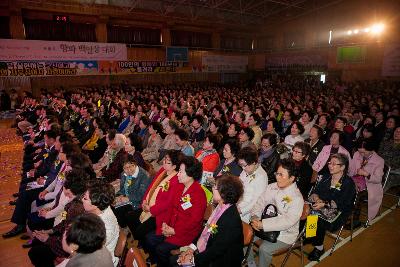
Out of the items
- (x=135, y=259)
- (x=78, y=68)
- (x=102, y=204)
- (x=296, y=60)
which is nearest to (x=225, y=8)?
(x=296, y=60)

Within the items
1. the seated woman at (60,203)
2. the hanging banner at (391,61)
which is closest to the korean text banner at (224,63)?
the hanging banner at (391,61)

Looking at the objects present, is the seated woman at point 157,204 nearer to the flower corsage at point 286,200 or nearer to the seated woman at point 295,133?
the flower corsage at point 286,200

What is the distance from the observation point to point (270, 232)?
2.81 metres

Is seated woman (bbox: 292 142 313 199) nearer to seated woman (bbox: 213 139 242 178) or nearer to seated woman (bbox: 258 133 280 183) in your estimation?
seated woman (bbox: 258 133 280 183)

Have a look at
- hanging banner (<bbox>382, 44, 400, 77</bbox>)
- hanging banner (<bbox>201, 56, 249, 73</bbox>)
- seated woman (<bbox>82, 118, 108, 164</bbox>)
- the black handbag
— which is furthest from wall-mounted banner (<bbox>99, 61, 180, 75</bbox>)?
the black handbag

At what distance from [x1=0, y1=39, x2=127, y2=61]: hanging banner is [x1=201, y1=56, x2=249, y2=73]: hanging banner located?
617cm

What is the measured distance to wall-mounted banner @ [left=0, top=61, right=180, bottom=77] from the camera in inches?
524

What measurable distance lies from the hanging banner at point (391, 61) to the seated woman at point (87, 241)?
17771 millimetres

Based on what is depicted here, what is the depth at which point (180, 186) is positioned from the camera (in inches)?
125

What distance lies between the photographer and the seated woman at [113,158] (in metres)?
4.48

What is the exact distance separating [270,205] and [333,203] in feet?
2.96

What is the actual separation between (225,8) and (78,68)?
11.3 meters

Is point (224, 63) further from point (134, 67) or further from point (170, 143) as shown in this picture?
point (170, 143)

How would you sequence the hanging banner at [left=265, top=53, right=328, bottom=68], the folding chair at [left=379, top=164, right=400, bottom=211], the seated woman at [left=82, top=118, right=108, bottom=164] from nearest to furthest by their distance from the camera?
1. the folding chair at [left=379, top=164, right=400, bottom=211]
2. the seated woman at [left=82, top=118, right=108, bottom=164]
3. the hanging banner at [left=265, top=53, right=328, bottom=68]
